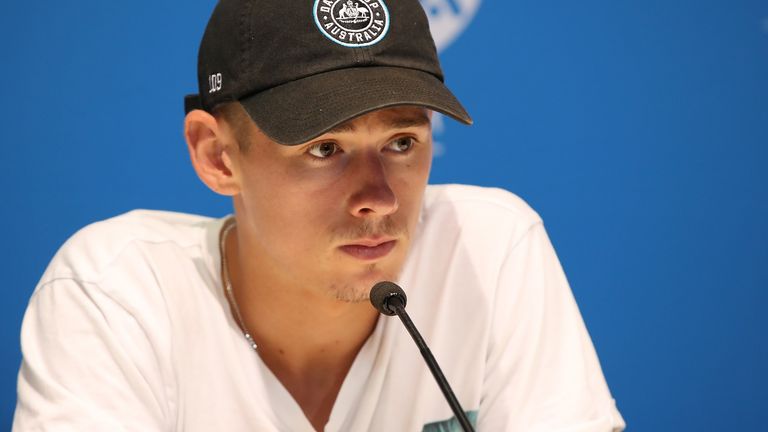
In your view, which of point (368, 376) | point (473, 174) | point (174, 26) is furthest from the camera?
point (473, 174)

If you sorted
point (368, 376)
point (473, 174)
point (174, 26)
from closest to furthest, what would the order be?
1. point (368, 376)
2. point (174, 26)
3. point (473, 174)

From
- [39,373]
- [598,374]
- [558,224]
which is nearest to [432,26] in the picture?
[558,224]

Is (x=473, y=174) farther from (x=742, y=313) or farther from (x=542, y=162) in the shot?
(x=742, y=313)

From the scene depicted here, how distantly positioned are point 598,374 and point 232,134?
64 centimetres

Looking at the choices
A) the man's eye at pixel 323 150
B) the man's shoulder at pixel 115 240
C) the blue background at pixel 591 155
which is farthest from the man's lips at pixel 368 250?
the blue background at pixel 591 155

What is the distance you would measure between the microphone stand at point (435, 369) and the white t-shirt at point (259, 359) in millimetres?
358

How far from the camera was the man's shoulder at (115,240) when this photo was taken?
1.42 meters

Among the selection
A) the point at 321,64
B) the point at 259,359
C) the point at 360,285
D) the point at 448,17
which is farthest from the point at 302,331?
the point at 448,17

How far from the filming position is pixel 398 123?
4.35 ft

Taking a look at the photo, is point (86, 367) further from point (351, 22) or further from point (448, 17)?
point (448, 17)

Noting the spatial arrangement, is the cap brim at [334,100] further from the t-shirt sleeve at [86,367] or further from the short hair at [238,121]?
the t-shirt sleeve at [86,367]

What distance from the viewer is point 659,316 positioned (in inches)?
82.1

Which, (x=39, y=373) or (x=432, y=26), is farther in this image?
(x=432, y=26)

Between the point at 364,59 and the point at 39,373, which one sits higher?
the point at 364,59
